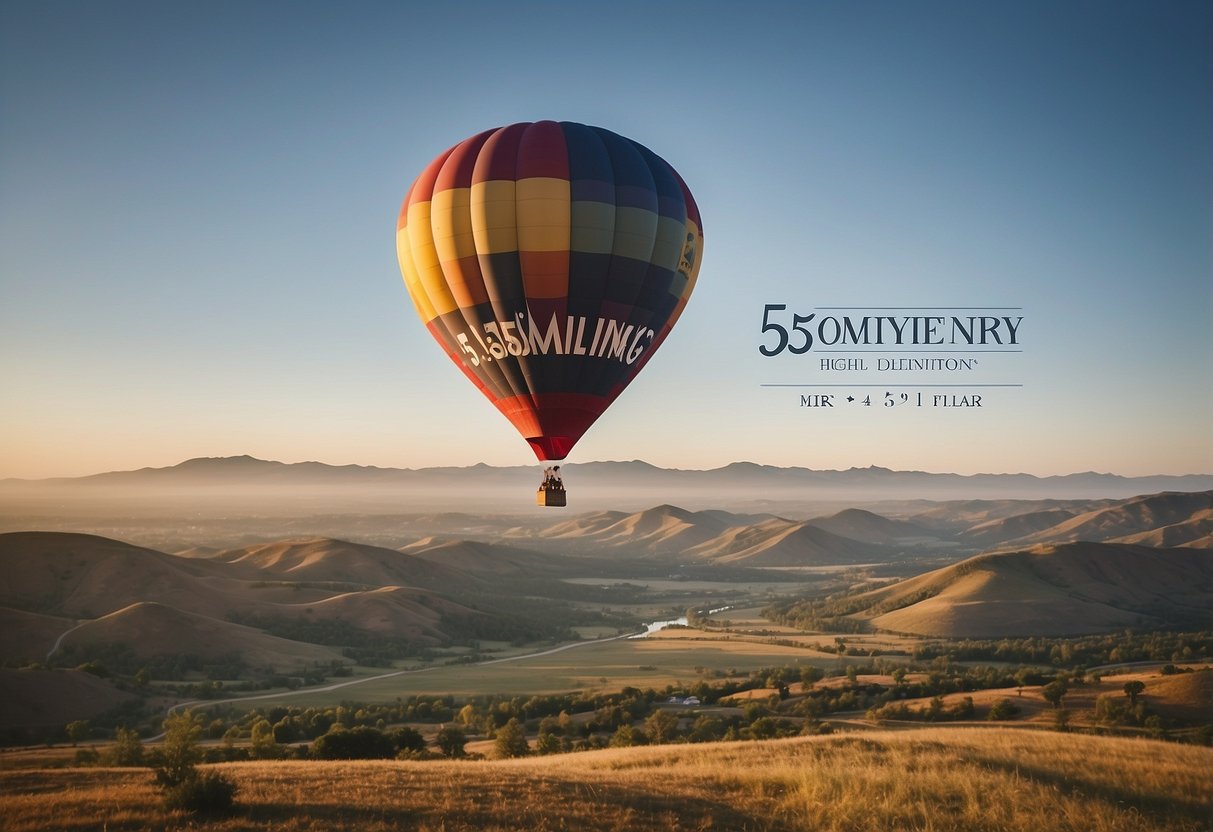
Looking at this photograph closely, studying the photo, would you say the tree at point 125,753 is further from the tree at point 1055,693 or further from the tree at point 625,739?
the tree at point 1055,693

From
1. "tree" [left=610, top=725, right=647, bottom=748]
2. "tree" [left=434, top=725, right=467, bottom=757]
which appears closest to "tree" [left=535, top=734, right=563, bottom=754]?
"tree" [left=610, top=725, right=647, bottom=748]

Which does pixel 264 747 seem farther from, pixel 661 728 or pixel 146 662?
pixel 146 662

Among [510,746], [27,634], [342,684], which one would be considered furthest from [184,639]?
[510,746]

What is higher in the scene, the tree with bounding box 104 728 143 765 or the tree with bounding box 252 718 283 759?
the tree with bounding box 104 728 143 765

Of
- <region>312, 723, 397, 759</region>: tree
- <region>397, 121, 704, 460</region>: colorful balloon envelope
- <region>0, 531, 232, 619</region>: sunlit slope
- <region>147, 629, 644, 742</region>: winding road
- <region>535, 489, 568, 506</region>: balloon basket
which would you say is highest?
<region>397, 121, 704, 460</region>: colorful balloon envelope

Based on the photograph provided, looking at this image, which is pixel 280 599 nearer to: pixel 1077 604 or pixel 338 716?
pixel 338 716

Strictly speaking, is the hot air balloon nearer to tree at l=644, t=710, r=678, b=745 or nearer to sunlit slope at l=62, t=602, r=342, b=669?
tree at l=644, t=710, r=678, b=745

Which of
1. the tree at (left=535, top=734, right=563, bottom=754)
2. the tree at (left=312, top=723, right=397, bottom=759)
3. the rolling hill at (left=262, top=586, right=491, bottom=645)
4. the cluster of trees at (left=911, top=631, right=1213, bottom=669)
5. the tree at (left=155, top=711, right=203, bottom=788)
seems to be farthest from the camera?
the rolling hill at (left=262, top=586, right=491, bottom=645)
